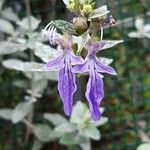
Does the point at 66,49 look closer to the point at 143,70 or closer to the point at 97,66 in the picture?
the point at 97,66

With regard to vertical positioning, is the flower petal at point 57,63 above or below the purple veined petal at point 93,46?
below

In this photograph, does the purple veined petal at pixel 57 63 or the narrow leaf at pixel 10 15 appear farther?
the narrow leaf at pixel 10 15

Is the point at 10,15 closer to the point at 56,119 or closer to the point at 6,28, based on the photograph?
the point at 6,28

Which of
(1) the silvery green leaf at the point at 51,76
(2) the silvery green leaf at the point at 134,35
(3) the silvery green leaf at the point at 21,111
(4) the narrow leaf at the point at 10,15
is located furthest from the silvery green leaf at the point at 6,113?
(2) the silvery green leaf at the point at 134,35

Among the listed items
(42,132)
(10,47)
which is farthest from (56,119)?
(10,47)

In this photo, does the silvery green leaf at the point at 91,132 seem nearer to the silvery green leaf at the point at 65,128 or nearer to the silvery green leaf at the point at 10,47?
the silvery green leaf at the point at 65,128

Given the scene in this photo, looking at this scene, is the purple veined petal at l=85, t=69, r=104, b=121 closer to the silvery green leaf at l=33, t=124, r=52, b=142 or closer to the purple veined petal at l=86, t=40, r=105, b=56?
the purple veined petal at l=86, t=40, r=105, b=56

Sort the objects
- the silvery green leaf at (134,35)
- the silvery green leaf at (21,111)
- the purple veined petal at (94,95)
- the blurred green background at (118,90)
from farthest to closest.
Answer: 1. the blurred green background at (118,90)
2. the silvery green leaf at (134,35)
3. the silvery green leaf at (21,111)
4. the purple veined petal at (94,95)
